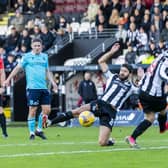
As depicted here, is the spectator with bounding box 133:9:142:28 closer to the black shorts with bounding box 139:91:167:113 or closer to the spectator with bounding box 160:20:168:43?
the spectator with bounding box 160:20:168:43

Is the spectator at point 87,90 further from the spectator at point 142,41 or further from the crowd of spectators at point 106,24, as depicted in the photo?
the spectator at point 142,41

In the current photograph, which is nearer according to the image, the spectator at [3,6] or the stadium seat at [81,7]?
the stadium seat at [81,7]

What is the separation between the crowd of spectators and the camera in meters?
30.4

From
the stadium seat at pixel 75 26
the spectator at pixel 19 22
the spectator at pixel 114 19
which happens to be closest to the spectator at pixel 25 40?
the spectator at pixel 19 22

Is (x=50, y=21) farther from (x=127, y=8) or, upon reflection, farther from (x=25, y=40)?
(x=127, y=8)

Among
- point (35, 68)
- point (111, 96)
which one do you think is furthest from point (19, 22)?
point (111, 96)

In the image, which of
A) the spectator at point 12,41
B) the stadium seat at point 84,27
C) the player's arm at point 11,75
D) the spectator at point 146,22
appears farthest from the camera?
the spectator at point 12,41

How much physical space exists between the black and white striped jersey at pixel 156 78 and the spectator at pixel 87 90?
13.4 meters

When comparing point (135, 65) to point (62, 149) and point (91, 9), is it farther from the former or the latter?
point (62, 149)

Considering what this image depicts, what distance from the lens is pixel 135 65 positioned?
29.3m

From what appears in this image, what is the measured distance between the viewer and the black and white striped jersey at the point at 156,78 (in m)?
16.1

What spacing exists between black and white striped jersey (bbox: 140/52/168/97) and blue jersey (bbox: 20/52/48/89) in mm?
3848

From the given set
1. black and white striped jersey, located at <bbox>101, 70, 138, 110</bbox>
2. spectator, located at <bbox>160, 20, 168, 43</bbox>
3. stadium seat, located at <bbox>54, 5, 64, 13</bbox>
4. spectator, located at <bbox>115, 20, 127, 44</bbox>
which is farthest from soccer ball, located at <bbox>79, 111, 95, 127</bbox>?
stadium seat, located at <bbox>54, 5, 64, 13</bbox>

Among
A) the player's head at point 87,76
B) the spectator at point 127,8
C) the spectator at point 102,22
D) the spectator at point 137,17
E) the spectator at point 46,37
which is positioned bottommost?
the player's head at point 87,76
